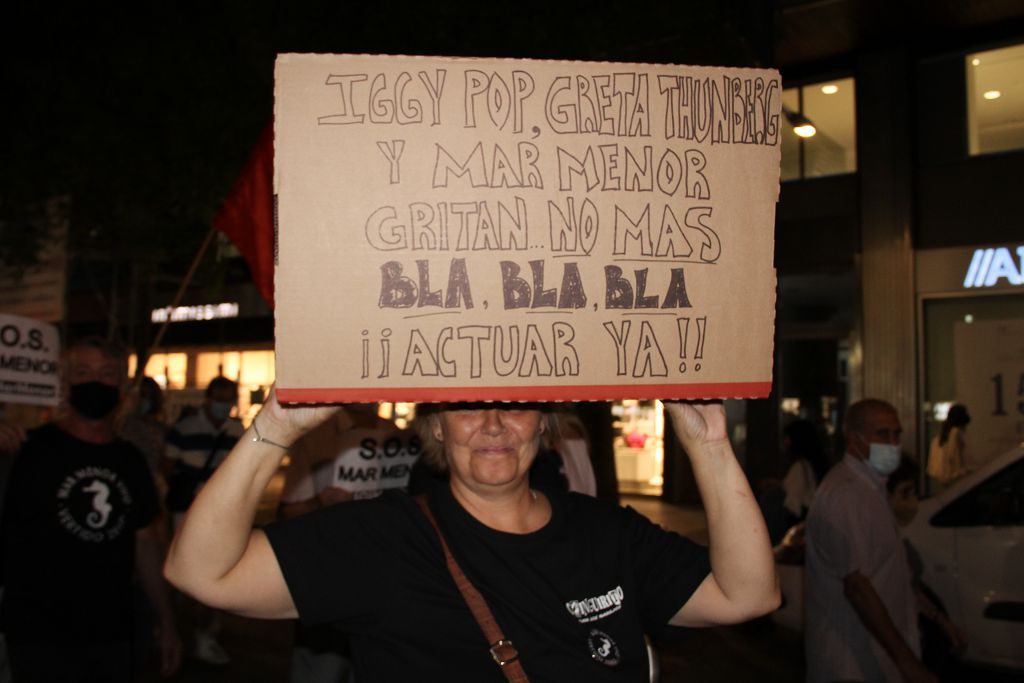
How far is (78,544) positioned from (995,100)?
12390 mm

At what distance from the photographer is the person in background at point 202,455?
756cm

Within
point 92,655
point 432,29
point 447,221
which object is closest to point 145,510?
point 92,655

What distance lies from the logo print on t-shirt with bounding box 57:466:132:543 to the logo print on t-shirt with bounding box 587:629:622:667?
7.93 ft

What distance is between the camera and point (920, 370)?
12.7 metres

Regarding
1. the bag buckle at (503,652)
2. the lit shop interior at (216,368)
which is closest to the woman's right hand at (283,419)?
the bag buckle at (503,652)

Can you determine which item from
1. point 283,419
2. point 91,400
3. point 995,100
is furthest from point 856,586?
point 995,100

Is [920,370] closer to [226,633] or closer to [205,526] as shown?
[226,633]

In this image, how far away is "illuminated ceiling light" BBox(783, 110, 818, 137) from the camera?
12227 millimetres

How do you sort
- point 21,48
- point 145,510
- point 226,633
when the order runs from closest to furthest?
point 145,510 < point 226,633 < point 21,48

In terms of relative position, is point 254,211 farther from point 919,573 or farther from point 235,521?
point 919,573

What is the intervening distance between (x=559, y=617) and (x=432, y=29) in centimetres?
725

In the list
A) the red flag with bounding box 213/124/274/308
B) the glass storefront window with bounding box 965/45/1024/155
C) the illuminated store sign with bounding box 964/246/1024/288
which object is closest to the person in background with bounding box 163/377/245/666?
the red flag with bounding box 213/124/274/308

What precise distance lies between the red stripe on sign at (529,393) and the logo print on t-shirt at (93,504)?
7.34 ft

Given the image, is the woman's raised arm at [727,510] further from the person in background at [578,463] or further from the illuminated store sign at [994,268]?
the illuminated store sign at [994,268]
